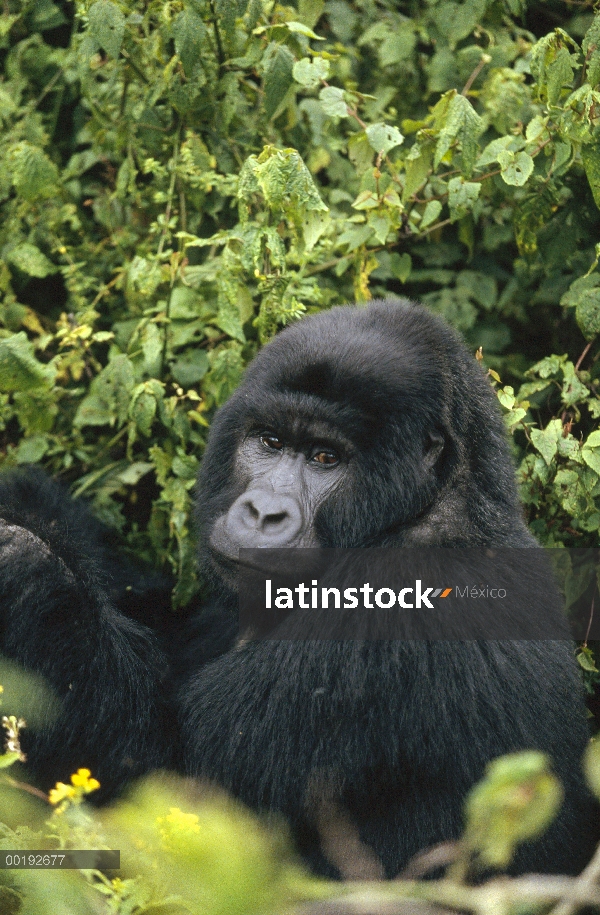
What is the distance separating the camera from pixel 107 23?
4.03 meters

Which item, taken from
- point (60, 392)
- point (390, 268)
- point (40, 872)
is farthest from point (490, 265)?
point (40, 872)

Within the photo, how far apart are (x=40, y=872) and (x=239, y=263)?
2797mm

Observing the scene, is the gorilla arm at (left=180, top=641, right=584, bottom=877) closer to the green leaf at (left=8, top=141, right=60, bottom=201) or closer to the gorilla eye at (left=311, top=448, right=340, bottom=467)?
the gorilla eye at (left=311, top=448, right=340, bottom=467)

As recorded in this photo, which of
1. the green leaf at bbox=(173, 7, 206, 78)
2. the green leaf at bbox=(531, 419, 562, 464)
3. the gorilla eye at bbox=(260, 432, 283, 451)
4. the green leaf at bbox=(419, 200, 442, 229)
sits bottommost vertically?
the green leaf at bbox=(531, 419, 562, 464)

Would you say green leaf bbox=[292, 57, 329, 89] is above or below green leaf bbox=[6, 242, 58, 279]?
above

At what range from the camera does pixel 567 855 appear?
3.12 meters

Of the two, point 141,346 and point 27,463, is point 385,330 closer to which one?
point 141,346

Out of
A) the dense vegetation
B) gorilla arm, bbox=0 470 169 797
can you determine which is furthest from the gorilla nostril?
the dense vegetation

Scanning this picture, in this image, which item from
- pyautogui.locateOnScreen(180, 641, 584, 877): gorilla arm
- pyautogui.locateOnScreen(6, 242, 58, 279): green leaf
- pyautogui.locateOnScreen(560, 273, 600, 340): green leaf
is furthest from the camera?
pyautogui.locateOnScreen(6, 242, 58, 279): green leaf

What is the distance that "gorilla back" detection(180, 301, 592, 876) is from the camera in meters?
2.91

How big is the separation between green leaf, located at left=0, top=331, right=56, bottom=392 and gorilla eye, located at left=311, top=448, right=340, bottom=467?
4.26ft

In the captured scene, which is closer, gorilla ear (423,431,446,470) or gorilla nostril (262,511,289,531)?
gorilla nostril (262,511,289,531)

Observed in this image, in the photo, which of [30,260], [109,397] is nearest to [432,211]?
[109,397]

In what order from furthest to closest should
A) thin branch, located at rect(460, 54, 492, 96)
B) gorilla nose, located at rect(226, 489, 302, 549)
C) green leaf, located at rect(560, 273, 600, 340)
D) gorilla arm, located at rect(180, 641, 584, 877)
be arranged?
thin branch, located at rect(460, 54, 492, 96), green leaf, located at rect(560, 273, 600, 340), gorilla nose, located at rect(226, 489, 302, 549), gorilla arm, located at rect(180, 641, 584, 877)
